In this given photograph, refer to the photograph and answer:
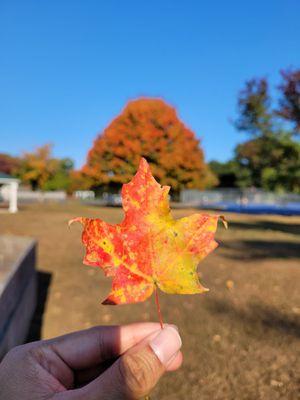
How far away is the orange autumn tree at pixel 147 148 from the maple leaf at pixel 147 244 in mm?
25577

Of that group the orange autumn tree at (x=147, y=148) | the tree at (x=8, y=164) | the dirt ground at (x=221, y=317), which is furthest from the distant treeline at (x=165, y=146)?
the tree at (x=8, y=164)

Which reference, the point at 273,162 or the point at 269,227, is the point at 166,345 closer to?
the point at 269,227

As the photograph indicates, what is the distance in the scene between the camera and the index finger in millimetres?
1363

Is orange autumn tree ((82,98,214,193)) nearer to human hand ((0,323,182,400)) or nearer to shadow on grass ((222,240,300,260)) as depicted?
shadow on grass ((222,240,300,260))

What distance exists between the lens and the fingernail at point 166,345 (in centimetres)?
122

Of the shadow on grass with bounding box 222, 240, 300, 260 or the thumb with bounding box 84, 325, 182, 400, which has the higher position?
the thumb with bounding box 84, 325, 182, 400

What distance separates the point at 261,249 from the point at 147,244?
11.5m

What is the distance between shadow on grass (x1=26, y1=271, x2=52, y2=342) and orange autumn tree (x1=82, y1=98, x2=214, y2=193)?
18654 millimetres

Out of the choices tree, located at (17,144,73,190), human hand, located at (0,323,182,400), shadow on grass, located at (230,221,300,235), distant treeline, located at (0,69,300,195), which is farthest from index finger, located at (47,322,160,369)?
tree, located at (17,144,73,190)

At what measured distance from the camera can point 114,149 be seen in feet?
99.5

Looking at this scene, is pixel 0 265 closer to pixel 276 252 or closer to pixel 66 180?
pixel 276 252

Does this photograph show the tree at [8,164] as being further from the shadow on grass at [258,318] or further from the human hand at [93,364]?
the human hand at [93,364]

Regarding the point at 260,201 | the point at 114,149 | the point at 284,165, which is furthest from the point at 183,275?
the point at 260,201

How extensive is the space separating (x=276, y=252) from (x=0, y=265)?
9.15 m
